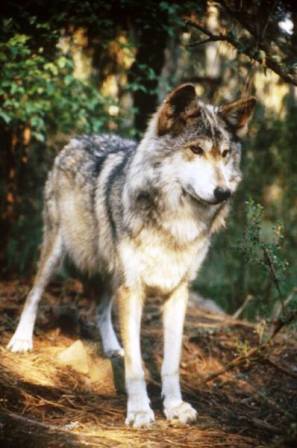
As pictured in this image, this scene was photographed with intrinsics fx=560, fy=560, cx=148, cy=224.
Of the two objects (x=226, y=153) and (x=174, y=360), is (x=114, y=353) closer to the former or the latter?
(x=174, y=360)

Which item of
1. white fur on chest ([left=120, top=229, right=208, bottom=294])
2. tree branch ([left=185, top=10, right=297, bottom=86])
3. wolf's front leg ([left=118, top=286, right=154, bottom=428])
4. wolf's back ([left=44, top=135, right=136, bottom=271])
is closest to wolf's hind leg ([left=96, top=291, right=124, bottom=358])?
wolf's back ([left=44, top=135, right=136, bottom=271])

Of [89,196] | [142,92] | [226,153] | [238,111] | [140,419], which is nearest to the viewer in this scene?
[140,419]

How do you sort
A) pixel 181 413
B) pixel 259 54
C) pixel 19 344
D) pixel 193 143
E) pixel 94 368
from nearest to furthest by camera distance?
pixel 259 54, pixel 181 413, pixel 193 143, pixel 94 368, pixel 19 344

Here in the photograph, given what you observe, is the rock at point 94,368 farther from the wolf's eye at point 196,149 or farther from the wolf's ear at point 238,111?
the wolf's ear at point 238,111

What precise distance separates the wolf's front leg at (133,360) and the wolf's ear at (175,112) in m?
1.17

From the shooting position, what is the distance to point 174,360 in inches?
159

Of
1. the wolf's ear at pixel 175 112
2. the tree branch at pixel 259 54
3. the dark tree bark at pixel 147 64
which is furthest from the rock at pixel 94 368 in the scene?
the dark tree bark at pixel 147 64

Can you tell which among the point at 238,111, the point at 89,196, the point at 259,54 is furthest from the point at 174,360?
the point at 259,54

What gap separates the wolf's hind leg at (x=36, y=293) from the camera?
4.63 metres

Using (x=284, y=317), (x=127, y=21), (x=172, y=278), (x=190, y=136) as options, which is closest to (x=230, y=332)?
(x=172, y=278)

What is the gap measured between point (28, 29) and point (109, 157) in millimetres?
1759

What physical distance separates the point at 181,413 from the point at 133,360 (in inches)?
18.9

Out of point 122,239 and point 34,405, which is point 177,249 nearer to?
point 122,239

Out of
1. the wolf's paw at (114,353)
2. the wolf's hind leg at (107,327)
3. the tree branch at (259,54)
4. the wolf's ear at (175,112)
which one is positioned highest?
the tree branch at (259,54)
